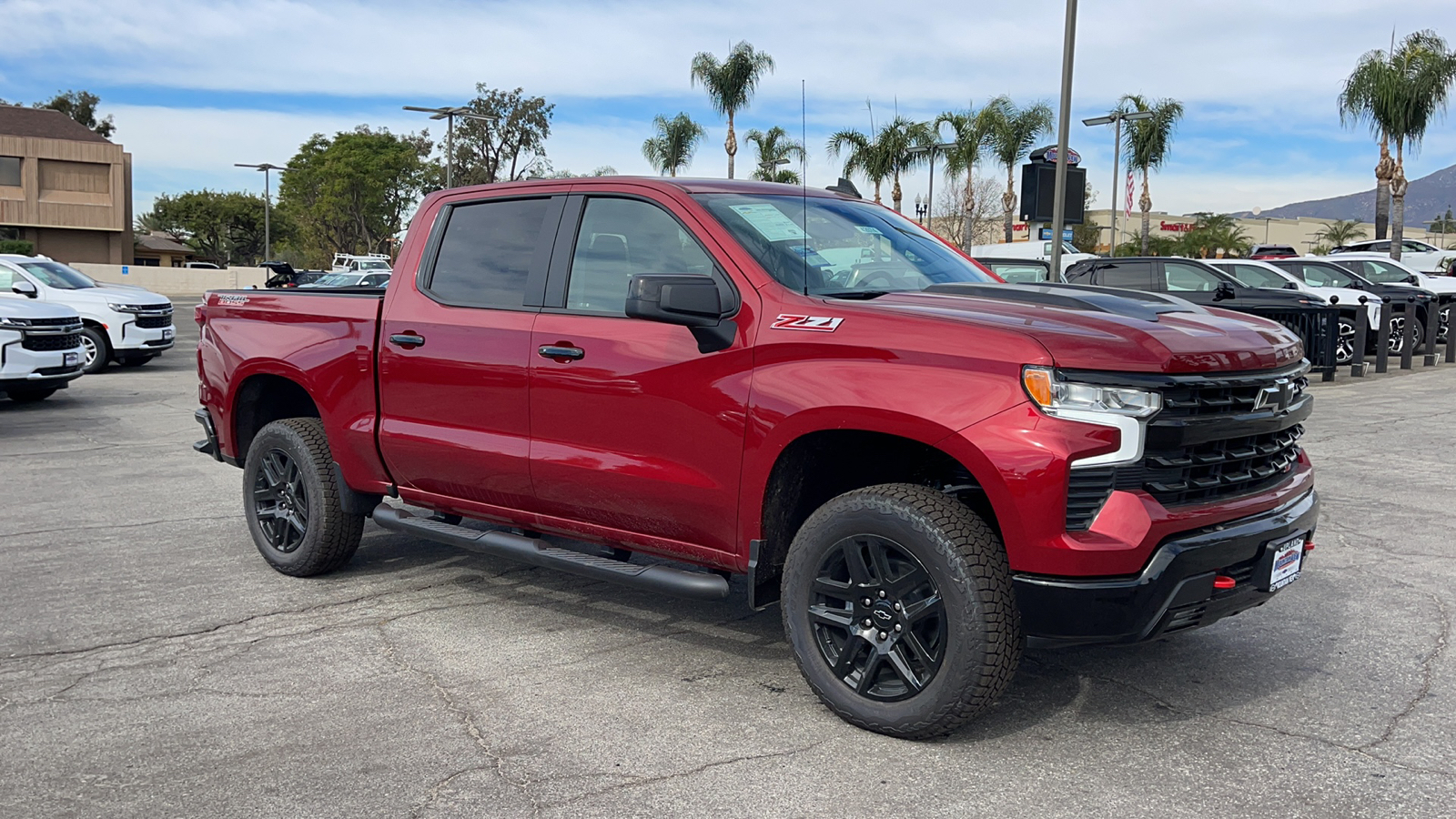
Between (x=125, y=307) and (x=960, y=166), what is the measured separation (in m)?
35.5

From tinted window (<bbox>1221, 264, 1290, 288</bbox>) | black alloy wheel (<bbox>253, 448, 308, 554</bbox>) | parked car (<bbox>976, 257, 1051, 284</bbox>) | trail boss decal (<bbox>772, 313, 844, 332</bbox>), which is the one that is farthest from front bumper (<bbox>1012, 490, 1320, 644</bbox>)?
tinted window (<bbox>1221, 264, 1290, 288</bbox>)

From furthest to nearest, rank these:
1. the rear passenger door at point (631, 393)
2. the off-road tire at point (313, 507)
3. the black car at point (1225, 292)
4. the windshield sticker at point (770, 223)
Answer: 1. the black car at point (1225, 292)
2. the off-road tire at point (313, 507)
3. the windshield sticker at point (770, 223)
4. the rear passenger door at point (631, 393)

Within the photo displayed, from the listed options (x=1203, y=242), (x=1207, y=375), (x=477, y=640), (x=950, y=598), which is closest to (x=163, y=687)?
(x=477, y=640)

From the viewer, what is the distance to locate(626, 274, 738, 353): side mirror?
13.6 feet

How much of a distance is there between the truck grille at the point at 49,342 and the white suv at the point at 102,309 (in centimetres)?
392

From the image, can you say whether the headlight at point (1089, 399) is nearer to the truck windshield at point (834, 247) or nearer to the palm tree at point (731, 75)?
the truck windshield at point (834, 247)

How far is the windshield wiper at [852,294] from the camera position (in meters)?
4.36

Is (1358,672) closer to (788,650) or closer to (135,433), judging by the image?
(788,650)

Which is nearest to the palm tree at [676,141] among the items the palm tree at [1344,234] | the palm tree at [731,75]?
the palm tree at [731,75]

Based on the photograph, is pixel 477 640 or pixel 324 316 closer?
pixel 477 640

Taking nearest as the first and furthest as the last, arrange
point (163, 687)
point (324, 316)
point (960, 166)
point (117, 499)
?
point (163, 687) → point (324, 316) → point (117, 499) → point (960, 166)

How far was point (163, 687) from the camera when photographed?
450cm

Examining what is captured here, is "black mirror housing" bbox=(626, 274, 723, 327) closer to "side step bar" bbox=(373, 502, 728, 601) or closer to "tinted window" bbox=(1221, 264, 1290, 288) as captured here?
"side step bar" bbox=(373, 502, 728, 601)

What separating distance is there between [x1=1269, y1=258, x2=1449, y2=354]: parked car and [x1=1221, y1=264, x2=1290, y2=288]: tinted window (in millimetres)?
1776
